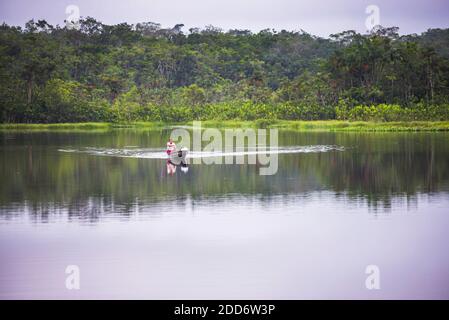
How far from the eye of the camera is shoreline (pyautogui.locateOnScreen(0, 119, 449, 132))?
43125 millimetres

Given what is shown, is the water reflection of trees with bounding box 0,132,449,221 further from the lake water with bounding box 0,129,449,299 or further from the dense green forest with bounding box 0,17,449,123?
the dense green forest with bounding box 0,17,449,123

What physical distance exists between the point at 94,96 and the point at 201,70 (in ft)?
36.1

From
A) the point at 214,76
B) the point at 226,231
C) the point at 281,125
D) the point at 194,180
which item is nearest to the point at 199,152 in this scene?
the point at 194,180

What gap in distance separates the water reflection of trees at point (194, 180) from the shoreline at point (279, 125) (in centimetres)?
1406

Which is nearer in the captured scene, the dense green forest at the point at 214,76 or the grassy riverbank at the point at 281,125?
the grassy riverbank at the point at 281,125

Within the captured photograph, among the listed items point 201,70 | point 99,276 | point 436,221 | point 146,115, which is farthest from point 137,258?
point 201,70

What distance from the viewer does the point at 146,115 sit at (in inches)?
2265

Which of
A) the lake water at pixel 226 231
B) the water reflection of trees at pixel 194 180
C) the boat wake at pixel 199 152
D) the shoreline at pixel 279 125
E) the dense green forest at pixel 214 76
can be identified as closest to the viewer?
the lake water at pixel 226 231

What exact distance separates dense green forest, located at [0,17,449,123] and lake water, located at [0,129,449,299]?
27.0 meters

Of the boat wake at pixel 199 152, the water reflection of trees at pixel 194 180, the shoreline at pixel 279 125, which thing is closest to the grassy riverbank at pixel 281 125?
the shoreline at pixel 279 125

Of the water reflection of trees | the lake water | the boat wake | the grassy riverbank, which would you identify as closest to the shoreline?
the grassy riverbank

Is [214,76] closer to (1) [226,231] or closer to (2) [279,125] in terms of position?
(2) [279,125]

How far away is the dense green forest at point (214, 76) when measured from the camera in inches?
1965

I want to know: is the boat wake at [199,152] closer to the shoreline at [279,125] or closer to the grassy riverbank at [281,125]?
the shoreline at [279,125]
